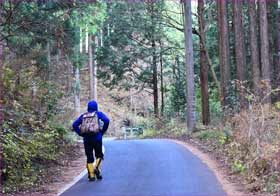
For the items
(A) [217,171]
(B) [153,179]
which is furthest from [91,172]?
(A) [217,171]

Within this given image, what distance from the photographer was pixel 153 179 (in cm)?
1123

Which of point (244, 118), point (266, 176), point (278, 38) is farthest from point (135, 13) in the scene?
point (266, 176)

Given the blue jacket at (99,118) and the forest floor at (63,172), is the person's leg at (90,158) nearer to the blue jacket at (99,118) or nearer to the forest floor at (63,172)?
the blue jacket at (99,118)

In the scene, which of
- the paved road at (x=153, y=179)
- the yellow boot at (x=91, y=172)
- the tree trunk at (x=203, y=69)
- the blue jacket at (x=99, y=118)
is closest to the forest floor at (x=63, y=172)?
the paved road at (x=153, y=179)

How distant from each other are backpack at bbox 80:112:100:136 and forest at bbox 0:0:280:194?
5.34 feet

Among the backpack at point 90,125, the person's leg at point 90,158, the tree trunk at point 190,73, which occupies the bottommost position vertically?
the person's leg at point 90,158

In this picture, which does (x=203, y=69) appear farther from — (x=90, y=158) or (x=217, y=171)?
(x=90, y=158)

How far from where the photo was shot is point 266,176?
10.1m

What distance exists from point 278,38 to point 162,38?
1149 centimetres

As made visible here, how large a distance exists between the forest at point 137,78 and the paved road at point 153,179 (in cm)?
85

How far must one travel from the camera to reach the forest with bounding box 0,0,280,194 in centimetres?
1180

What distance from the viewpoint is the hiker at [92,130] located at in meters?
11.2

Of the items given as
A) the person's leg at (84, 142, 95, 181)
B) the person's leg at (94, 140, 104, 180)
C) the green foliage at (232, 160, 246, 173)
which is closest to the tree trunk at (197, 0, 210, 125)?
the green foliage at (232, 160, 246, 173)

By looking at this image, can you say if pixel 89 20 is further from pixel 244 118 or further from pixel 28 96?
pixel 244 118
